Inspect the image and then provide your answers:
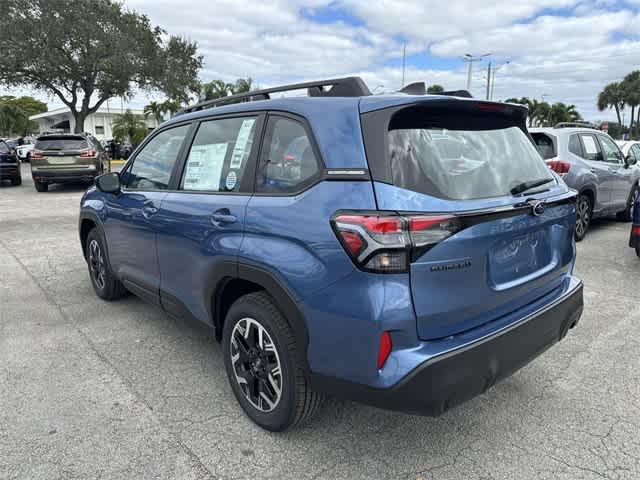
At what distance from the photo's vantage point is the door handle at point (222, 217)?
270 centimetres

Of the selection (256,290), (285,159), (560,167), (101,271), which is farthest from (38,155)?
(285,159)

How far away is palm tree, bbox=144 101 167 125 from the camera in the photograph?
46141 mm

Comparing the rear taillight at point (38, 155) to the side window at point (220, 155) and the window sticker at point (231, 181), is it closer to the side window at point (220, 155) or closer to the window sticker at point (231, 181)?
the side window at point (220, 155)

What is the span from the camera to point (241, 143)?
2.87 m

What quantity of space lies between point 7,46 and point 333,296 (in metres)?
30.0

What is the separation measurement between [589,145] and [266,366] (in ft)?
22.9

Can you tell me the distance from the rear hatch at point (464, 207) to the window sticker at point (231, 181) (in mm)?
912

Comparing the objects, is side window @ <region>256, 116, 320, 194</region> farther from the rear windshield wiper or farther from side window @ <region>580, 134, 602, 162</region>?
side window @ <region>580, 134, 602, 162</region>

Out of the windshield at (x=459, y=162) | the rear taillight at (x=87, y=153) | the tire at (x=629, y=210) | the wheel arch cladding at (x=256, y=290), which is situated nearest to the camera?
the windshield at (x=459, y=162)

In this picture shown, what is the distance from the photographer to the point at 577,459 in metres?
2.46

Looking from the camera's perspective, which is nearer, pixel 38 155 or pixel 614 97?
pixel 38 155

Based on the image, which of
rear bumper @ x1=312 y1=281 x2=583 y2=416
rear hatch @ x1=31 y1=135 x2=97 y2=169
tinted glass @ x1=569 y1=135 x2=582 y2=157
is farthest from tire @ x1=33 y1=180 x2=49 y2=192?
rear bumper @ x1=312 y1=281 x2=583 y2=416

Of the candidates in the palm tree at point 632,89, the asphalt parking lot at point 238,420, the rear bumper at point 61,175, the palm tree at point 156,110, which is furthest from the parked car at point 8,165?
the palm tree at point 632,89

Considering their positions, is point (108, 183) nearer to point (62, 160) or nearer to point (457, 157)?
point (457, 157)
